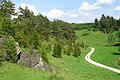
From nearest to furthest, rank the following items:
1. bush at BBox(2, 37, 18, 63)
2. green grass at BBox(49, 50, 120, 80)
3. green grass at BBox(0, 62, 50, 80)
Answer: green grass at BBox(0, 62, 50, 80) < bush at BBox(2, 37, 18, 63) < green grass at BBox(49, 50, 120, 80)

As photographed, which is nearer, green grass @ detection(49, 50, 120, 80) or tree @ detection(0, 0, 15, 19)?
green grass @ detection(49, 50, 120, 80)

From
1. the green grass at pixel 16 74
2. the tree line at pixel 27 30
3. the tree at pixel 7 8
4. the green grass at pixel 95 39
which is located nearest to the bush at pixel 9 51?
the green grass at pixel 16 74

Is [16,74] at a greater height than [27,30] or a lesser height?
lesser

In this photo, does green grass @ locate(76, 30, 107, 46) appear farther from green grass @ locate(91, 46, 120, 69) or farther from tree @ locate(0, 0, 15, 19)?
tree @ locate(0, 0, 15, 19)

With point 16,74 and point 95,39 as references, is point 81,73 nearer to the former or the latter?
point 16,74

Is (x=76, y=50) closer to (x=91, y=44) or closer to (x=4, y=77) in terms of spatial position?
(x=4, y=77)

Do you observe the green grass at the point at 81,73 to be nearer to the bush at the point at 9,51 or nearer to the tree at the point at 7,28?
the bush at the point at 9,51

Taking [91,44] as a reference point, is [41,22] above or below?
above

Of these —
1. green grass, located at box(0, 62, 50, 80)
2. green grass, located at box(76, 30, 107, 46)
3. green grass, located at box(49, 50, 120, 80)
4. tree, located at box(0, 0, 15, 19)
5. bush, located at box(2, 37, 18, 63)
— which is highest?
tree, located at box(0, 0, 15, 19)

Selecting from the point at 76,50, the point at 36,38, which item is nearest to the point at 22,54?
the point at 36,38

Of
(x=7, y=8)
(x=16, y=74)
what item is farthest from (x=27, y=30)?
(x=16, y=74)

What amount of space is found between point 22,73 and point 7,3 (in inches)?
2005

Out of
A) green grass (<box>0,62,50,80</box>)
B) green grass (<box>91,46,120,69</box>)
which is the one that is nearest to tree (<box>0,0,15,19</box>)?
green grass (<box>91,46,120,69</box>)

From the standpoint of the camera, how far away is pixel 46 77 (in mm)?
27484
